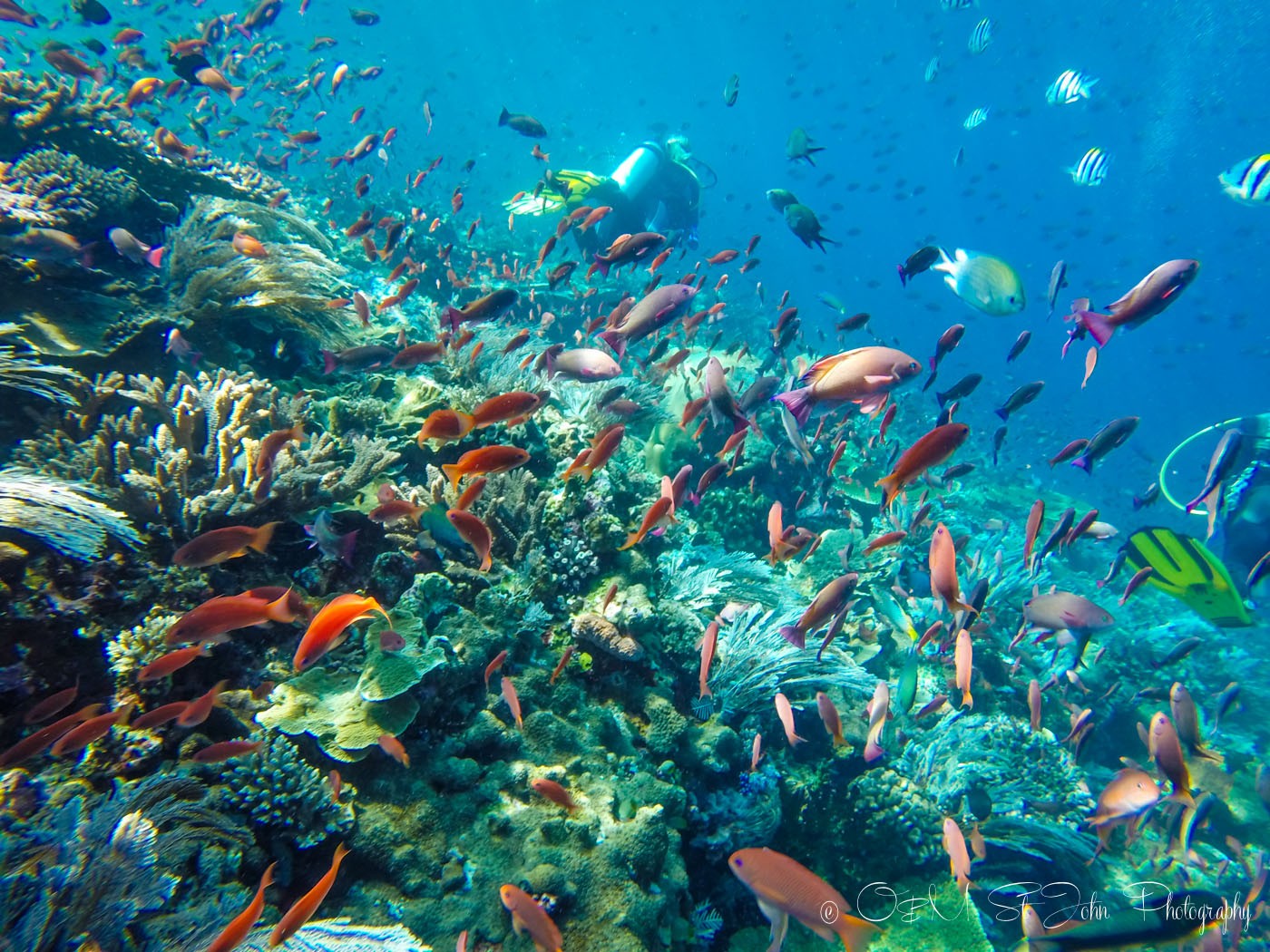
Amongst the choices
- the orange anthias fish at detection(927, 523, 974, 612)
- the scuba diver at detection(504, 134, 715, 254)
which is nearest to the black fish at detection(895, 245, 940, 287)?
the orange anthias fish at detection(927, 523, 974, 612)

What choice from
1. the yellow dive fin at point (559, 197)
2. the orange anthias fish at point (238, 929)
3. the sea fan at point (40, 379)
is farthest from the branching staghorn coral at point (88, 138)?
the orange anthias fish at point (238, 929)

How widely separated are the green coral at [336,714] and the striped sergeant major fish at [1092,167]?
12.6 metres

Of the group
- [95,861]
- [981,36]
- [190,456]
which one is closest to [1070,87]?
[981,36]

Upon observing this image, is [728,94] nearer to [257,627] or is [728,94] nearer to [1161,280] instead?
[1161,280]

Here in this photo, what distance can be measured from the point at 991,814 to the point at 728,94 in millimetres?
13408

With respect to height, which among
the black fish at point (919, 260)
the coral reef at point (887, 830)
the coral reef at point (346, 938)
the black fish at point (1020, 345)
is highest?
the black fish at point (919, 260)

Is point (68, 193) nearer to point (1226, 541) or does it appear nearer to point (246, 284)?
point (246, 284)

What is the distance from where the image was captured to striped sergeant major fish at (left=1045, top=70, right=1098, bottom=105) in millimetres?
10273

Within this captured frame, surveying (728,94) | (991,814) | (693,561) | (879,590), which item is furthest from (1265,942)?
(728,94)

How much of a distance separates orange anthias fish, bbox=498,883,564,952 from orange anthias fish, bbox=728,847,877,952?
84 cm

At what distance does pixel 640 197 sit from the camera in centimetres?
1352

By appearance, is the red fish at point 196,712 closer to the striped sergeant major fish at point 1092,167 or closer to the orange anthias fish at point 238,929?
the orange anthias fish at point 238,929

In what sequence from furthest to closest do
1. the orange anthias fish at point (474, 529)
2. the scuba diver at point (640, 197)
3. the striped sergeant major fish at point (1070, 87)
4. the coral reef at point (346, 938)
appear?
the scuba diver at point (640, 197) < the striped sergeant major fish at point (1070, 87) < the orange anthias fish at point (474, 529) < the coral reef at point (346, 938)

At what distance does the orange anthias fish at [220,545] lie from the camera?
2.57m
